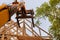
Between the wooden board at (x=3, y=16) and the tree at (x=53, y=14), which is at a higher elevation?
the wooden board at (x=3, y=16)

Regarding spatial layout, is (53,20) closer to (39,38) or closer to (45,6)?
(45,6)

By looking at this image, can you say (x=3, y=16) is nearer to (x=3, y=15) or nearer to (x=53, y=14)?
(x=3, y=15)

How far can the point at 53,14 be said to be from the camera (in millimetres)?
9500

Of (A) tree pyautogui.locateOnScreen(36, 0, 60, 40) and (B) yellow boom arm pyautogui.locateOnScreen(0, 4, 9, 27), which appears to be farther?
(A) tree pyautogui.locateOnScreen(36, 0, 60, 40)

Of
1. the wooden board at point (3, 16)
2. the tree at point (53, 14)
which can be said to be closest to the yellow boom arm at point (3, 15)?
the wooden board at point (3, 16)

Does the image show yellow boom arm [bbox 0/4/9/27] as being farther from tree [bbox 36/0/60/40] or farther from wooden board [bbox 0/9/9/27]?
tree [bbox 36/0/60/40]

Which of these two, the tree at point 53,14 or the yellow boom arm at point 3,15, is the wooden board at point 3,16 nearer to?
the yellow boom arm at point 3,15

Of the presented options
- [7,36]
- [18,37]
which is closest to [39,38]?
[18,37]

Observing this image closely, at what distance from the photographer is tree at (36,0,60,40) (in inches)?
357

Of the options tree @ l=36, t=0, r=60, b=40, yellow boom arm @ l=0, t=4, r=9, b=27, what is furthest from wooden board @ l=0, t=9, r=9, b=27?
tree @ l=36, t=0, r=60, b=40

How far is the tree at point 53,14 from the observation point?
29.8 feet

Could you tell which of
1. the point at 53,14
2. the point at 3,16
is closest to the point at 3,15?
the point at 3,16

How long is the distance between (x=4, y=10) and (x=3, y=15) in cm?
15

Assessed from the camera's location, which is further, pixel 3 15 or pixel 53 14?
pixel 53 14
